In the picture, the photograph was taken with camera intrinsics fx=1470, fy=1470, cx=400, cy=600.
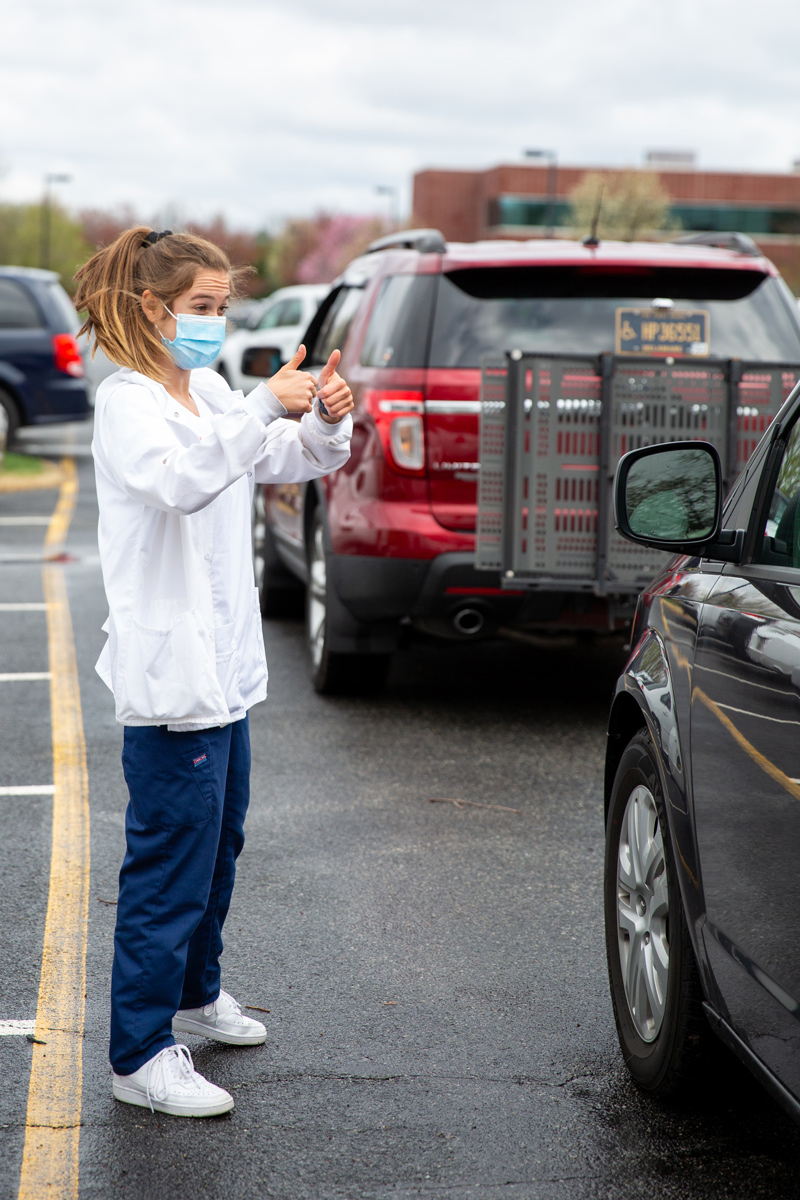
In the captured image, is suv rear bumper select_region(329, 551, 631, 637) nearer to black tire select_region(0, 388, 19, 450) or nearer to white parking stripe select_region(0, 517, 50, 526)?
white parking stripe select_region(0, 517, 50, 526)

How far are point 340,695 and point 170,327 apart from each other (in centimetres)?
417

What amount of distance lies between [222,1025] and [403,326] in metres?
3.67

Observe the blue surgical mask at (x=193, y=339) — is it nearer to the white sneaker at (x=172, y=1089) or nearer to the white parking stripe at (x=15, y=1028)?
the white sneaker at (x=172, y=1089)

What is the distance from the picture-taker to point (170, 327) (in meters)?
3.09

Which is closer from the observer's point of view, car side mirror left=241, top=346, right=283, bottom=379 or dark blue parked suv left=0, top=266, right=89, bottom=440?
car side mirror left=241, top=346, right=283, bottom=379

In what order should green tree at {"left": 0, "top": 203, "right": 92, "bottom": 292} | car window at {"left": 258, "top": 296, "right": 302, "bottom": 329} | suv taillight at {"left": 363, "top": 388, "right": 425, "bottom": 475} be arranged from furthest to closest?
1. green tree at {"left": 0, "top": 203, "right": 92, "bottom": 292}
2. car window at {"left": 258, "top": 296, "right": 302, "bottom": 329}
3. suv taillight at {"left": 363, "top": 388, "right": 425, "bottom": 475}

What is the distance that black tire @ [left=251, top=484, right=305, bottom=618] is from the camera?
9070 millimetres

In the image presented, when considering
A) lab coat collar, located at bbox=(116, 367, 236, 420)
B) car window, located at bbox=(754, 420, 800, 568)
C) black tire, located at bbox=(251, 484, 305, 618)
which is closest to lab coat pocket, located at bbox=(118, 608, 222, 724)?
lab coat collar, located at bbox=(116, 367, 236, 420)

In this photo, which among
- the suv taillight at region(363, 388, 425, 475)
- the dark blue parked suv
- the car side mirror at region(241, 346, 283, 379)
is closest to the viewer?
the suv taillight at region(363, 388, 425, 475)

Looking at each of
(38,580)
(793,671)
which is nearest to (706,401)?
(793,671)

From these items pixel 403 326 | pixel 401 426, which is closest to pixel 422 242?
pixel 403 326

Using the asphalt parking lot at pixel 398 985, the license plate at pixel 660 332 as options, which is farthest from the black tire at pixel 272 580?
the license plate at pixel 660 332

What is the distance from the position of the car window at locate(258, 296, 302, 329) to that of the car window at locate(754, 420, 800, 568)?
55.9ft

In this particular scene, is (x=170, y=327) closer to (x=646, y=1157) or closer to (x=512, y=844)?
(x=646, y=1157)
